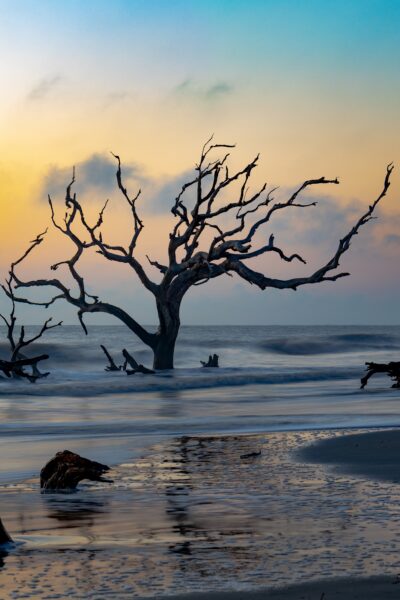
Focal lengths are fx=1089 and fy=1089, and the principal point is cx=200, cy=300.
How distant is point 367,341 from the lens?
66.8 m

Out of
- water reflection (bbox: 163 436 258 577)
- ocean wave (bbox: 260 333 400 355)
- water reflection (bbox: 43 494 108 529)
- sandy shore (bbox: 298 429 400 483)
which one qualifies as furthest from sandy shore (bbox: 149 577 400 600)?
ocean wave (bbox: 260 333 400 355)

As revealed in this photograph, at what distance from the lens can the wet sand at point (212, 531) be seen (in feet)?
18.0

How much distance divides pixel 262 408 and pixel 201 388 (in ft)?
25.4

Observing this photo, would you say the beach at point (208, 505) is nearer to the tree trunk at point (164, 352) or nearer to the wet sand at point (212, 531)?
the wet sand at point (212, 531)

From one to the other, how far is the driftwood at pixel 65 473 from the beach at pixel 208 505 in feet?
0.34

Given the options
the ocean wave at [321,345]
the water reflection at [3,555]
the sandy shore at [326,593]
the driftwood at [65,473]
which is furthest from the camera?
the ocean wave at [321,345]

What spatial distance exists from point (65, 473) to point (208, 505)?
1.60m

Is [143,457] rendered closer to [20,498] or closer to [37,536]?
[20,498]

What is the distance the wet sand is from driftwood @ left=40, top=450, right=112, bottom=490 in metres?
0.12

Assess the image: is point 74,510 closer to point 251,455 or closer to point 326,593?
point 326,593

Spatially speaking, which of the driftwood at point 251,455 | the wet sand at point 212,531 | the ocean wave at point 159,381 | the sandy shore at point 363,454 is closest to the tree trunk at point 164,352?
the ocean wave at point 159,381

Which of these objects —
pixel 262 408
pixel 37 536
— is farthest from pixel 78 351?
pixel 37 536

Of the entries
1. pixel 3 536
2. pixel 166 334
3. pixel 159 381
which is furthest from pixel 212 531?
pixel 166 334

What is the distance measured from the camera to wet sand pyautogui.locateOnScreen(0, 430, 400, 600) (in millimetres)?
5500
